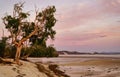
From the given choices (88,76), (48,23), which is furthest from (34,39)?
(88,76)

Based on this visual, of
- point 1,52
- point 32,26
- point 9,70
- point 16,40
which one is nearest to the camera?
point 9,70

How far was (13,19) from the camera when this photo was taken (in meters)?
36.0

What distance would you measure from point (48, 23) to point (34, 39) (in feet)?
12.9

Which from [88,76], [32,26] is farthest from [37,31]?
[88,76]

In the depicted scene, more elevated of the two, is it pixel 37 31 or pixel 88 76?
pixel 37 31

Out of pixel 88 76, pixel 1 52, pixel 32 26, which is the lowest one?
pixel 88 76

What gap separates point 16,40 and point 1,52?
13452mm

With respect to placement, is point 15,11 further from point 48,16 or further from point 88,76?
point 88,76

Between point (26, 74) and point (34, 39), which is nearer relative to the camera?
point (26, 74)

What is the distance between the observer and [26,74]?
27000 mm

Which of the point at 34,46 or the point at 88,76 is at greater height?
the point at 34,46

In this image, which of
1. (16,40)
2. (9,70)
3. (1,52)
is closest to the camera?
(9,70)

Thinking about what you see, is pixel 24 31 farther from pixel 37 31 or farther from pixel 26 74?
pixel 26 74

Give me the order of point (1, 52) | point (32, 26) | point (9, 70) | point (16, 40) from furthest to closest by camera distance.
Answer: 1. point (1, 52)
2. point (32, 26)
3. point (16, 40)
4. point (9, 70)
